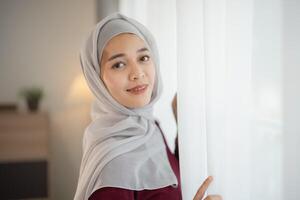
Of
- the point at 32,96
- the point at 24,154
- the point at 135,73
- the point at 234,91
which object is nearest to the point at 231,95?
the point at 234,91

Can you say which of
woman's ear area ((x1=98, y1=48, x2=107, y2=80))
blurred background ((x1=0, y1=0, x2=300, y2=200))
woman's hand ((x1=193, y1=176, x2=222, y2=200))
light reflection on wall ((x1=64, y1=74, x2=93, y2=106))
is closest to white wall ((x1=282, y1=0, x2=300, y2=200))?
blurred background ((x1=0, y1=0, x2=300, y2=200))

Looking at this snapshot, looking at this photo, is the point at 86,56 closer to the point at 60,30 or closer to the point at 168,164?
the point at 168,164

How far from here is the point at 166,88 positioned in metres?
1.00

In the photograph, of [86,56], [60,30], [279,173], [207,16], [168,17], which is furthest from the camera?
[60,30]

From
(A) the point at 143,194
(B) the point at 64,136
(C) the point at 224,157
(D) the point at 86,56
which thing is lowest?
(B) the point at 64,136

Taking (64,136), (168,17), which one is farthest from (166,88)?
(64,136)

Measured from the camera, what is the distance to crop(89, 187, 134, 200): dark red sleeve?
64 cm

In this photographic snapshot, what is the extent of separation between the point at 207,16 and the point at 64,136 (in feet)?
7.20

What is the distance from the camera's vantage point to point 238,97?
1.70ft

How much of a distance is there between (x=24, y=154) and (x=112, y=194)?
188 centimetres

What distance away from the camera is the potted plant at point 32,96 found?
2496 mm

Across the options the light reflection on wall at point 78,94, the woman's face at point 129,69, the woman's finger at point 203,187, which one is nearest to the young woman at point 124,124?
the woman's face at point 129,69

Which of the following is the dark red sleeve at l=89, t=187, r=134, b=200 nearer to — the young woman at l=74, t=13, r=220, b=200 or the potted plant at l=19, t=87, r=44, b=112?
the young woman at l=74, t=13, r=220, b=200

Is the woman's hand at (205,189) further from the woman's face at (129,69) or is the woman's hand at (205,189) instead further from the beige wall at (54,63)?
the beige wall at (54,63)
